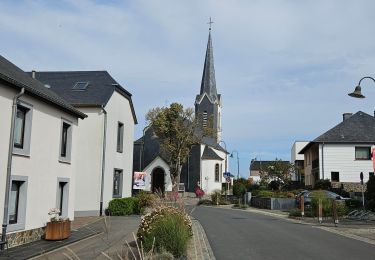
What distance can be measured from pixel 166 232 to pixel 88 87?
751 inches

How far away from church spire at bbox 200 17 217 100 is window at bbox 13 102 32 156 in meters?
60.8

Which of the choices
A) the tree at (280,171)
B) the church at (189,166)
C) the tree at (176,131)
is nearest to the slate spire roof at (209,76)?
the church at (189,166)

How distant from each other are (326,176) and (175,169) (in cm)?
2069

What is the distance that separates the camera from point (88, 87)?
28.1 meters

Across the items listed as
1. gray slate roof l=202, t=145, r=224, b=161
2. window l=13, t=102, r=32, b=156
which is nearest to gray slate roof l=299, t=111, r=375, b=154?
gray slate roof l=202, t=145, r=224, b=161

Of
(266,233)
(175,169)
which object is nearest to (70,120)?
(266,233)

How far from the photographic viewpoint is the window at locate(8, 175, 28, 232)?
14.3 m

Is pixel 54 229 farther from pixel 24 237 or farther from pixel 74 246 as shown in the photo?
pixel 74 246

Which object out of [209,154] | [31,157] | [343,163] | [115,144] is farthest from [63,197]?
[209,154]

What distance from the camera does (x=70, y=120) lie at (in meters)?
18.9

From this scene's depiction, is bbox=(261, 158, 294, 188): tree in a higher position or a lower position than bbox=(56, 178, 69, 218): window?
higher

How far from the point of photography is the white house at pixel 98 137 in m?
25.8

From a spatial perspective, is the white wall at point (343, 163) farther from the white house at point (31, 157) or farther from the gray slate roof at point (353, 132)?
the white house at point (31, 157)

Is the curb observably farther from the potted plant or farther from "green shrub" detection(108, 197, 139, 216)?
"green shrub" detection(108, 197, 139, 216)
